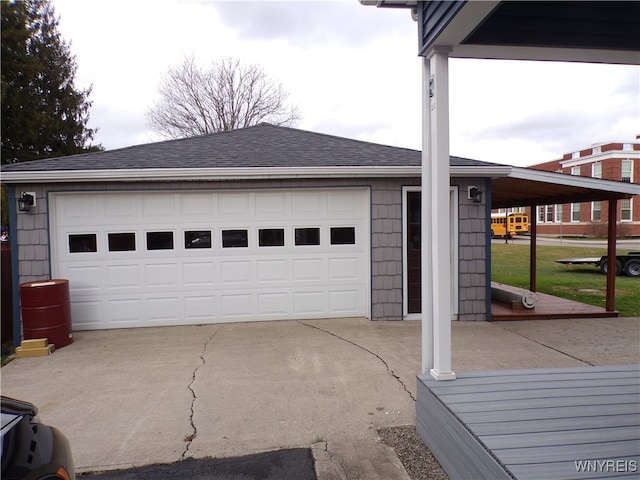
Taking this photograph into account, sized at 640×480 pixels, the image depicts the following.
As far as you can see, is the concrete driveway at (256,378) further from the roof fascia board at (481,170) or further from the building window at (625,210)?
the building window at (625,210)

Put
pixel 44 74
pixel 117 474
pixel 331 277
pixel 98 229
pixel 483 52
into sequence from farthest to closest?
pixel 44 74
pixel 331 277
pixel 98 229
pixel 483 52
pixel 117 474

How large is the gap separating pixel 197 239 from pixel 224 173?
1.25m

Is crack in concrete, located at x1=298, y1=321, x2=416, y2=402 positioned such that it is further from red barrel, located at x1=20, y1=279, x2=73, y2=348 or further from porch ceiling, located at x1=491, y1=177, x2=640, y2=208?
porch ceiling, located at x1=491, y1=177, x2=640, y2=208

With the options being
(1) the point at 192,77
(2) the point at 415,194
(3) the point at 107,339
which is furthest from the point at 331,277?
(1) the point at 192,77

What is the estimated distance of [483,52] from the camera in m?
2.99

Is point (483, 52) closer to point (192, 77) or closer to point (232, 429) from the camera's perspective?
point (232, 429)

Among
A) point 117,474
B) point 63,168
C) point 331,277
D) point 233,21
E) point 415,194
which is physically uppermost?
point 233,21

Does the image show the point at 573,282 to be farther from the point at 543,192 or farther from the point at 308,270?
the point at 308,270

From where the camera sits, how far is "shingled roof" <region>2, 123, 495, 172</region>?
20.3 ft

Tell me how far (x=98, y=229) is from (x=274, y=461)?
202 inches

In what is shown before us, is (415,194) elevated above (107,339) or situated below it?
above

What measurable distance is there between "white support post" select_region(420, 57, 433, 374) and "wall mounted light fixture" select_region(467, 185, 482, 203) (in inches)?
151

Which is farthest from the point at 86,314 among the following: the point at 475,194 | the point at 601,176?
the point at 601,176

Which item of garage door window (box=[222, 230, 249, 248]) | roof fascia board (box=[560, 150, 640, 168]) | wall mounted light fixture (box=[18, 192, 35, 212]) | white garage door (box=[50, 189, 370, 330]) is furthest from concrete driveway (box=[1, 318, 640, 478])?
roof fascia board (box=[560, 150, 640, 168])
